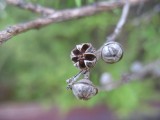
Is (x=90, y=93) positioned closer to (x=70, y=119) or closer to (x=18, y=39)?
(x=18, y=39)

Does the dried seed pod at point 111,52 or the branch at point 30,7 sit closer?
the dried seed pod at point 111,52

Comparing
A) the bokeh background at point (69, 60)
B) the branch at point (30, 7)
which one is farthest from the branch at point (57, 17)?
the bokeh background at point (69, 60)

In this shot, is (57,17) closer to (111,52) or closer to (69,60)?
(111,52)

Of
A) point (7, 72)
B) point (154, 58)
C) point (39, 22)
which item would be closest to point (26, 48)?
point (7, 72)

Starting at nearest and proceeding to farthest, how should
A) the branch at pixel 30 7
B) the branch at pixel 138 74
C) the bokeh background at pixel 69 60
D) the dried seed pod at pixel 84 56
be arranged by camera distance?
1. the dried seed pod at pixel 84 56
2. the branch at pixel 30 7
3. the branch at pixel 138 74
4. the bokeh background at pixel 69 60


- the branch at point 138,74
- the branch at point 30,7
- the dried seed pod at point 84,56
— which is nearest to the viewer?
the dried seed pod at point 84,56

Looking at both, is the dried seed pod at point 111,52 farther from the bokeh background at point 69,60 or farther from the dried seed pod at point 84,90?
the bokeh background at point 69,60
